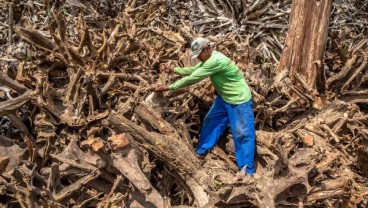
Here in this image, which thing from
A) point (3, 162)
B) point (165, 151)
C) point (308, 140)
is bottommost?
point (308, 140)

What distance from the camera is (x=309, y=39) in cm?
534

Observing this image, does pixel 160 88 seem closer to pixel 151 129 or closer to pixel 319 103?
pixel 151 129

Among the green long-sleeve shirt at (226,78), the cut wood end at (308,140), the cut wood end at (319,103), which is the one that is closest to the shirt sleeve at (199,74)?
the green long-sleeve shirt at (226,78)

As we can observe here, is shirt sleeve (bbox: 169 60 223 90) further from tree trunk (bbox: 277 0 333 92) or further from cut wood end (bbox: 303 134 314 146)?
tree trunk (bbox: 277 0 333 92)

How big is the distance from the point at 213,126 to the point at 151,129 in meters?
0.73

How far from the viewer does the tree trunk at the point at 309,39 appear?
5.27m

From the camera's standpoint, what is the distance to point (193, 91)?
4539mm

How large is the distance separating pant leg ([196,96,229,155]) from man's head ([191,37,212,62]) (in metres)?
0.53

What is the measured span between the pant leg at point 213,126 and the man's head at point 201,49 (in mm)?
525

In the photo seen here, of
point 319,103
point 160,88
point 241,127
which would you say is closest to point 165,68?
point 160,88

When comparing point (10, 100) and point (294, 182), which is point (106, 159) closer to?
point (10, 100)

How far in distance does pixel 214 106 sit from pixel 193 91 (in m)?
0.31

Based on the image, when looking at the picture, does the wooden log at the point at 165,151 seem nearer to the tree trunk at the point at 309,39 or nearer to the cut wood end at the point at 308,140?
the cut wood end at the point at 308,140

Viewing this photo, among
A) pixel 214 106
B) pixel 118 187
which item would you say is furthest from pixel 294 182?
pixel 118 187
